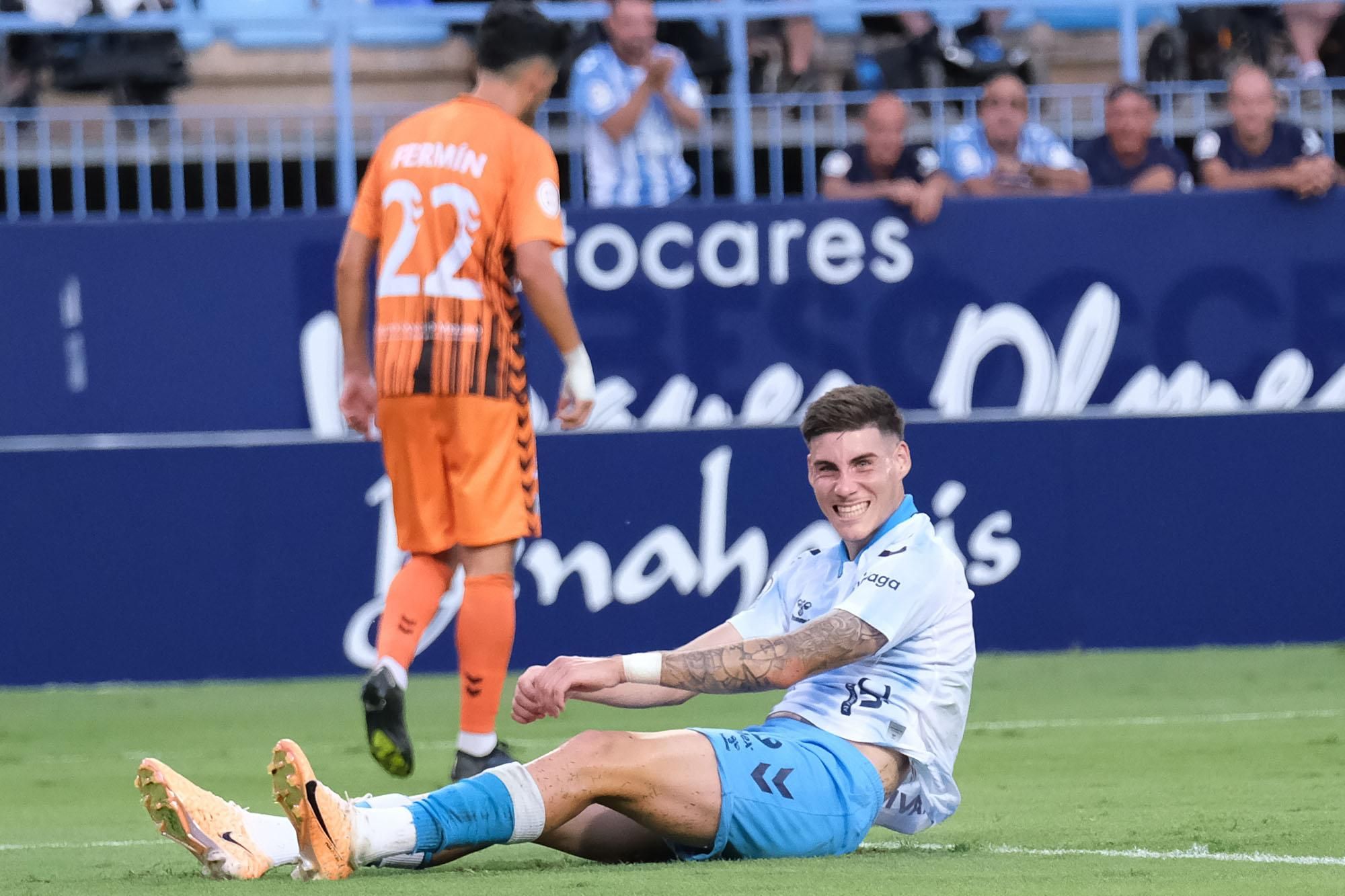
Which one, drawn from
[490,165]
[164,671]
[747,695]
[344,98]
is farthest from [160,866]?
[344,98]

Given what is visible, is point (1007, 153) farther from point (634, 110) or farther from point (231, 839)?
point (231, 839)

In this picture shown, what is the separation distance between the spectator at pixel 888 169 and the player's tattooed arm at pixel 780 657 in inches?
271

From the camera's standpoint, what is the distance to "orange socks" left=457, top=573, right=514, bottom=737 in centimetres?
616

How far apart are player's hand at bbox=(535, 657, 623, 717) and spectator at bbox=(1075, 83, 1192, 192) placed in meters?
7.74

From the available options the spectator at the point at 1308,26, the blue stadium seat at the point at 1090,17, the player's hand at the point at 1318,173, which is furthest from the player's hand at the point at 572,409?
the blue stadium seat at the point at 1090,17

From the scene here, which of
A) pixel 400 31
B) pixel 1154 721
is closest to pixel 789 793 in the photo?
pixel 1154 721

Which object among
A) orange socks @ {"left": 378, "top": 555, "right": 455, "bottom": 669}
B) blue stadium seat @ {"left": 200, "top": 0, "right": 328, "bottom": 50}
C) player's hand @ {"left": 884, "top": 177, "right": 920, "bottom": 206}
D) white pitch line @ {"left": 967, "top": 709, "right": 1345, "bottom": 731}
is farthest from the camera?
blue stadium seat @ {"left": 200, "top": 0, "right": 328, "bottom": 50}

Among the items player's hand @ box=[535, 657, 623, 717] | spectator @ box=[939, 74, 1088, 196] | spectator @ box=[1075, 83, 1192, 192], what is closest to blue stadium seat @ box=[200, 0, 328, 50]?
spectator @ box=[939, 74, 1088, 196]

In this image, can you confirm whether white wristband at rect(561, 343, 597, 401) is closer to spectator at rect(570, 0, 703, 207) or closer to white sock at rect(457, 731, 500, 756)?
white sock at rect(457, 731, 500, 756)

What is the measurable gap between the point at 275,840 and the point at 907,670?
4.51 feet

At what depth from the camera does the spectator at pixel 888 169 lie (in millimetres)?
11109

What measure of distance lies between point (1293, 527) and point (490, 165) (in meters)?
5.87

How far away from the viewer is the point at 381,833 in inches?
168

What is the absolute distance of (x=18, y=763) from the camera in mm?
7840
